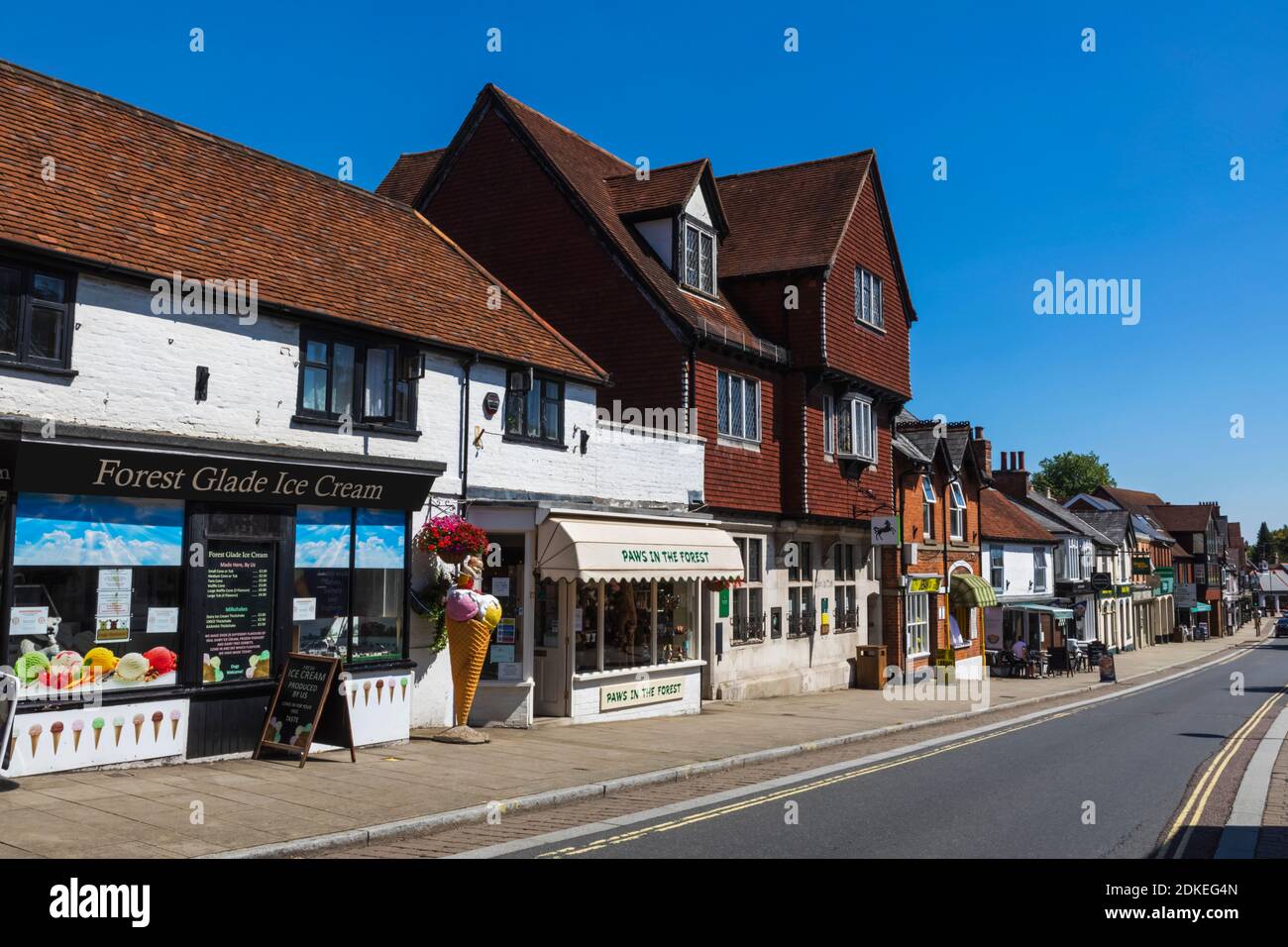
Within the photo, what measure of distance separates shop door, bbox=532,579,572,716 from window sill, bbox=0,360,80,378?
315 inches

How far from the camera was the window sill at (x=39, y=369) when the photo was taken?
10539mm

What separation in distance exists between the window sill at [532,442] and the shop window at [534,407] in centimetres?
2

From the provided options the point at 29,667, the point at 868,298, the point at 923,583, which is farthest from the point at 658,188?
the point at 29,667

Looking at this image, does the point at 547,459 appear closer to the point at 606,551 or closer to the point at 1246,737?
the point at 606,551

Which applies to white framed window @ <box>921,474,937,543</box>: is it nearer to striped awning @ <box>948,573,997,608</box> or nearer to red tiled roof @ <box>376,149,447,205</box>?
striped awning @ <box>948,573,997,608</box>

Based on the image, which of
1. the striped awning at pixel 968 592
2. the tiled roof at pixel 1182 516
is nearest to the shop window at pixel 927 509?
the striped awning at pixel 968 592

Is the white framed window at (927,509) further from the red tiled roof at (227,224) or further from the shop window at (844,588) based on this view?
the red tiled roof at (227,224)

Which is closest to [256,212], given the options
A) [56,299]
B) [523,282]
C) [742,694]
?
[56,299]

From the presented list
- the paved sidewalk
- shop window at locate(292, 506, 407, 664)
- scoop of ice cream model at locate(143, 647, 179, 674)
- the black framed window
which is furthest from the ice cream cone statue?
the black framed window

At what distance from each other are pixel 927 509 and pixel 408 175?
19.2 m

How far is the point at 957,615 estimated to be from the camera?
36.7m

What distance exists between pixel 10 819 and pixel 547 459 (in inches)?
400

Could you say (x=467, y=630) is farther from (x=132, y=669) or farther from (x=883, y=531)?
(x=883, y=531)

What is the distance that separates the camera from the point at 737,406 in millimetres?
23500
